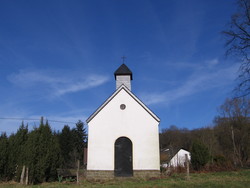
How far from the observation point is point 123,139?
17.9 metres

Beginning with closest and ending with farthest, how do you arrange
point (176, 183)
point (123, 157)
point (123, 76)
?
point (176, 183) < point (123, 157) < point (123, 76)

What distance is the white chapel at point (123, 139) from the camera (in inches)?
680

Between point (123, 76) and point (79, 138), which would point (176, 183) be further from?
point (79, 138)

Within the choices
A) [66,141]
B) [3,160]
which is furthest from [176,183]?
[66,141]

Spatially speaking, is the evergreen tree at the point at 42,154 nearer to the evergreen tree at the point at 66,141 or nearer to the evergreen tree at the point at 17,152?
the evergreen tree at the point at 17,152

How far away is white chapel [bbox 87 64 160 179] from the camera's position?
17266 mm

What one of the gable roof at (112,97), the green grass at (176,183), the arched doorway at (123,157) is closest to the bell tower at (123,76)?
the gable roof at (112,97)

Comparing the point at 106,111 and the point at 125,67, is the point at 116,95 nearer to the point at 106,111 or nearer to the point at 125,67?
the point at 106,111

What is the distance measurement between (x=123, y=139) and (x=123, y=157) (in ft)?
4.70

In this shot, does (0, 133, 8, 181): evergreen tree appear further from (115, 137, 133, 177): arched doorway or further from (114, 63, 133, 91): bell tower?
(114, 63, 133, 91): bell tower

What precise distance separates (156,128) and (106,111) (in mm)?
4474

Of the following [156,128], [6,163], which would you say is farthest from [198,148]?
[6,163]

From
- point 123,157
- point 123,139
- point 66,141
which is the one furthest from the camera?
point 66,141

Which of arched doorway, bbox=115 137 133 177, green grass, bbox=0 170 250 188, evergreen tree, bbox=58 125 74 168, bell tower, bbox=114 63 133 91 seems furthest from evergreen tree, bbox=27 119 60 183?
evergreen tree, bbox=58 125 74 168
